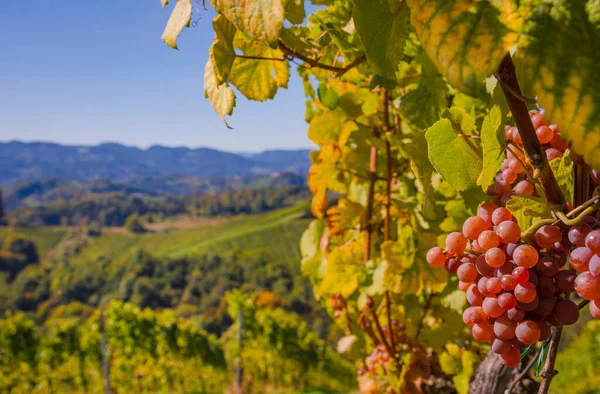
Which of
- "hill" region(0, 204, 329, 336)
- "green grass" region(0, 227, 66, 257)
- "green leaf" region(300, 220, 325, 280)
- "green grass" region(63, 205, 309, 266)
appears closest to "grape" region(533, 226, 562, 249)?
"green leaf" region(300, 220, 325, 280)

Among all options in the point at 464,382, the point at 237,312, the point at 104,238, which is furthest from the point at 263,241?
the point at 464,382

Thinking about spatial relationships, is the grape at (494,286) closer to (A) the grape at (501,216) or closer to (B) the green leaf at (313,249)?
(A) the grape at (501,216)

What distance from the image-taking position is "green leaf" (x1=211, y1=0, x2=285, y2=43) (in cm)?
47

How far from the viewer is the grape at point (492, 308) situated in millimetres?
625

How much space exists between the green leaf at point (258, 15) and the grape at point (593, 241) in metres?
0.42

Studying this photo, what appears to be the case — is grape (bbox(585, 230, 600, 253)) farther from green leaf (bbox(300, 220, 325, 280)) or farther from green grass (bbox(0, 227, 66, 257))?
green grass (bbox(0, 227, 66, 257))

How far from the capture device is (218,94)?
0.84 meters

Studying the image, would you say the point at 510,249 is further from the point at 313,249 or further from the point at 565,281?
the point at 313,249

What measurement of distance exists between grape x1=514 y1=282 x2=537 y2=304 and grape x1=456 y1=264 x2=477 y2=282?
0.07 metres

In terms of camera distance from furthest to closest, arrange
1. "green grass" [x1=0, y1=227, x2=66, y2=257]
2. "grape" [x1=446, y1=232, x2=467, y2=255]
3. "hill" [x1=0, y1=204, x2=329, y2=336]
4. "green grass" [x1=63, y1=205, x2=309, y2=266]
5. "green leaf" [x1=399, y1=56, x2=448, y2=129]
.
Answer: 1. "green grass" [x1=0, y1=227, x2=66, y2=257]
2. "green grass" [x1=63, y1=205, x2=309, y2=266]
3. "hill" [x1=0, y1=204, x2=329, y2=336]
4. "green leaf" [x1=399, y1=56, x2=448, y2=129]
5. "grape" [x1=446, y1=232, x2=467, y2=255]

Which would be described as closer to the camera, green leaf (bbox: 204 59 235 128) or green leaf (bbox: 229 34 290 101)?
green leaf (bbox: 204 59 235 128)

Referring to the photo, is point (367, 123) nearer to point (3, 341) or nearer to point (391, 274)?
point (391, 274)

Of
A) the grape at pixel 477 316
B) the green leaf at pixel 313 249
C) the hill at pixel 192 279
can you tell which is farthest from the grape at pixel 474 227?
the hill at pixel 192 279

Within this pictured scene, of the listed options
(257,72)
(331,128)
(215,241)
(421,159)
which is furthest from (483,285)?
(215,241)
